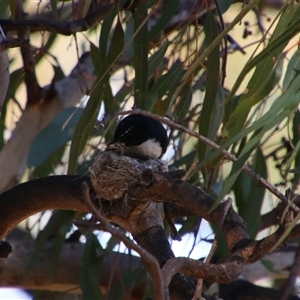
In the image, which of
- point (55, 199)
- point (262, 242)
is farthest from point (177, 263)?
point (55, 199)

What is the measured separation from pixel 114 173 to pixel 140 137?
62 centimetres

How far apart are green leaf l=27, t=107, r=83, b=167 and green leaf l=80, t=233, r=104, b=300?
23.5 inches

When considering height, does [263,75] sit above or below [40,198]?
above

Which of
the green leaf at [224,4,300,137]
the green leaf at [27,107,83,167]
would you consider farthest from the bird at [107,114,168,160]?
the green leaf at [224,4,300,137]

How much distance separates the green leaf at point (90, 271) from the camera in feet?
8.23

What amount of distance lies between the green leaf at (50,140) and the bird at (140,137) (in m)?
0.22

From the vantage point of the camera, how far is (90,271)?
8.50 feet

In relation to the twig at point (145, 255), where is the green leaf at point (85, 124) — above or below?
above

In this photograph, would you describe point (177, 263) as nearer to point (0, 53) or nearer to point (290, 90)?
point (290, 90)

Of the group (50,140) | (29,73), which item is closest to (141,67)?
(50,140)

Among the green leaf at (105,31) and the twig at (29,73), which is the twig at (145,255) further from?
the twig at (29,73)

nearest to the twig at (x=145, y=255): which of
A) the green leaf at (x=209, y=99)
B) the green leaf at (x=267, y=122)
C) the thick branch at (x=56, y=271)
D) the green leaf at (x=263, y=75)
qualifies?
the green leaf at (x=267, y=122)

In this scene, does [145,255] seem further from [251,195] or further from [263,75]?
[251,195]

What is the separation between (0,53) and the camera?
1640 mm
